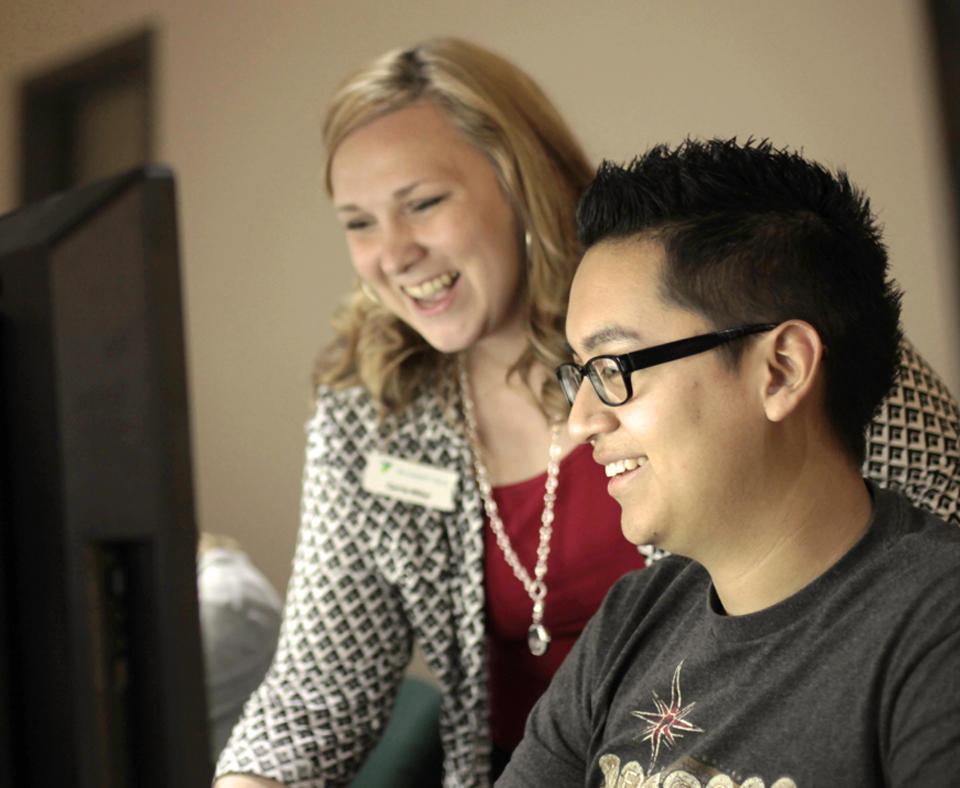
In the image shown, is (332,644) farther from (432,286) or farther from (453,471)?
(432,286)

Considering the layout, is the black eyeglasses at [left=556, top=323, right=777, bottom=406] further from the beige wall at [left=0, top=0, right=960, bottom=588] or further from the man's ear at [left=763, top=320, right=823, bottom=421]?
the beige wall at [left=0, top=0, right=960, bottom=588]

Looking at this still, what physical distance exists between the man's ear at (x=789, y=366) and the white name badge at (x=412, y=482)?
0.69 m

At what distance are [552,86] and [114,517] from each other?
8.70 ft

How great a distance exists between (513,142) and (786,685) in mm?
923

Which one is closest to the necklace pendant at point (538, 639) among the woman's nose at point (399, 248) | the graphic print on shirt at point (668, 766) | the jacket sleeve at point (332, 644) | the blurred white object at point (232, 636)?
the jacket sleeve at point (332, 644)

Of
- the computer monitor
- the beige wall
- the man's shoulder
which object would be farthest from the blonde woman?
the beige wall

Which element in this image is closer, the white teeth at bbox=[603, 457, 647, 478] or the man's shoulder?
the white teeth at bbox=[603, 457, 647, 478]

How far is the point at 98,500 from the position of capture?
58 centimetres

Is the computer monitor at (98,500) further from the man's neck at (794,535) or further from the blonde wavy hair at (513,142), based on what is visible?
the blonde wavy hair at (513,142)

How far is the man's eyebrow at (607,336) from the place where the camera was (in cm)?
105

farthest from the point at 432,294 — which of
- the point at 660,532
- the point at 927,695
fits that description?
the point at 927,695

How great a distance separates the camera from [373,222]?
5.25 ft

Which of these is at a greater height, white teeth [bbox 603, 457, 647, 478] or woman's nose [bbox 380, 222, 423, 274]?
woman's nose [bbox 380, 222, 423, 274]

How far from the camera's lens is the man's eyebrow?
1052 millimetres
